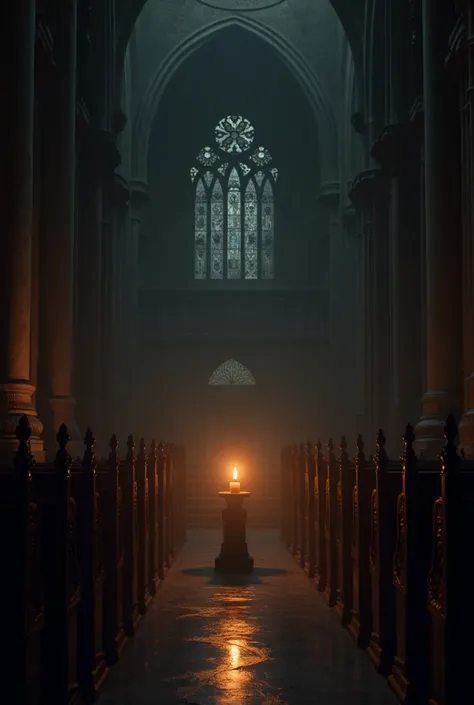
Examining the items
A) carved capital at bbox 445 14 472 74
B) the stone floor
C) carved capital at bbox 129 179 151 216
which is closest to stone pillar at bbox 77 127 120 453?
the stone floor

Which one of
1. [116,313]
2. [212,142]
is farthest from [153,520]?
[212,142]

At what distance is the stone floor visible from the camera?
605 cm

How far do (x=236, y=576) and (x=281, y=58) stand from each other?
1695cm

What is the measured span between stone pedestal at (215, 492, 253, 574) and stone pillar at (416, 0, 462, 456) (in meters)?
2.66

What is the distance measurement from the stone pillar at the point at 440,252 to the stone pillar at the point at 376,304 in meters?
5.35

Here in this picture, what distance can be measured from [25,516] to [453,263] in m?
8.58

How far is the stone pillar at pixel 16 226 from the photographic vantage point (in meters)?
9.30

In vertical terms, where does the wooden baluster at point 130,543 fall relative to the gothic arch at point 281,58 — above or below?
below

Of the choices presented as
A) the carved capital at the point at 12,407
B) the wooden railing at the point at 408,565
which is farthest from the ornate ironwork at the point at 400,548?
the carved capital at the point at 12,407

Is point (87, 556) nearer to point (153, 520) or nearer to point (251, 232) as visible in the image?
point (153, 520)

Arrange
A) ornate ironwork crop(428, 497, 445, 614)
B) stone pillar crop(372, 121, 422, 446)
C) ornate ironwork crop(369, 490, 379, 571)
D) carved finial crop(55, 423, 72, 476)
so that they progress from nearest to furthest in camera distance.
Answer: ornate ironwork crop(428, 497, 445, 614) → carved finial crop(55, 423, 72, 476) → ornate ironwork crop(369, 490, 379, 571) → stone pillar crop(372, 121, 422, 446)

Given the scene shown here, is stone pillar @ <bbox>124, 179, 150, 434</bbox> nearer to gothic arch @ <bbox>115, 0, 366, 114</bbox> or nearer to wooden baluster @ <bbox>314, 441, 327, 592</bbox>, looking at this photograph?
gothic arch @ <bbox>115, 0, 366, 114</bbox>

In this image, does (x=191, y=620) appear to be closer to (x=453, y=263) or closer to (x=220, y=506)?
(x=453, y=263)

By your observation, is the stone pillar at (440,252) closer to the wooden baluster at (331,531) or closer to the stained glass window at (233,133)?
the wooden baluster at (331,531)
